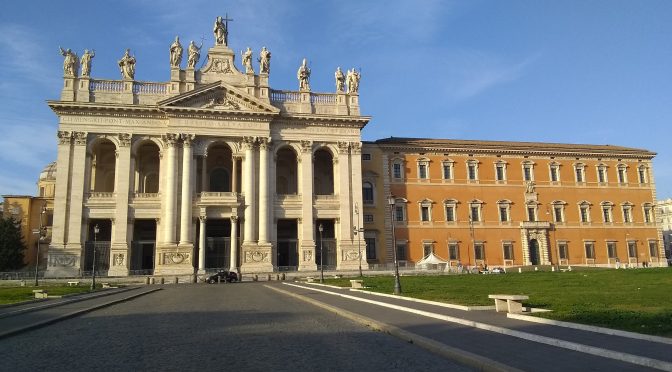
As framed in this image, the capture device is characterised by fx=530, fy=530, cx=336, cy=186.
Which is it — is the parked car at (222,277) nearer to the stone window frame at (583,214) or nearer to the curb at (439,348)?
the curb at (439,348)

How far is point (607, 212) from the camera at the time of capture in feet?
197

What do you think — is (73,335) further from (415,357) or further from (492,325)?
(492,325)

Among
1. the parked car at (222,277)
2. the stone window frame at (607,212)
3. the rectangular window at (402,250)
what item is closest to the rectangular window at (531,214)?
the stone window frame at (607,212)

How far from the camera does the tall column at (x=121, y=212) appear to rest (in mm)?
43375

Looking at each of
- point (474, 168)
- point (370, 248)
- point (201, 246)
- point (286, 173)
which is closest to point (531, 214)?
point (474, 168)

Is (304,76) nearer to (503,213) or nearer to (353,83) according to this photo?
(353,83)

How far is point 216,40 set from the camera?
1957 inches

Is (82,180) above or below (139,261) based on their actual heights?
above

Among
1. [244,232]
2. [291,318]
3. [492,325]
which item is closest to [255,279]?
[244,232]

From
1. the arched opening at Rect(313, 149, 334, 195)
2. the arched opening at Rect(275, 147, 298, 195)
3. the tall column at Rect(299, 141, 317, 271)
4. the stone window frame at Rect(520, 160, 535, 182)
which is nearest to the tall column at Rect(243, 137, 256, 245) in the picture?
the tall column at Rect(299, 141, 317, 271)

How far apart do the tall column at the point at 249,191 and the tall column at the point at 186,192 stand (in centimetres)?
467

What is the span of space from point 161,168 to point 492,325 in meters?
40.6

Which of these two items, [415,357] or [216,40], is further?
[216,40]

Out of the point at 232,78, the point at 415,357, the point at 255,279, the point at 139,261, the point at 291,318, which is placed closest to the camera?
the point at 415,357
